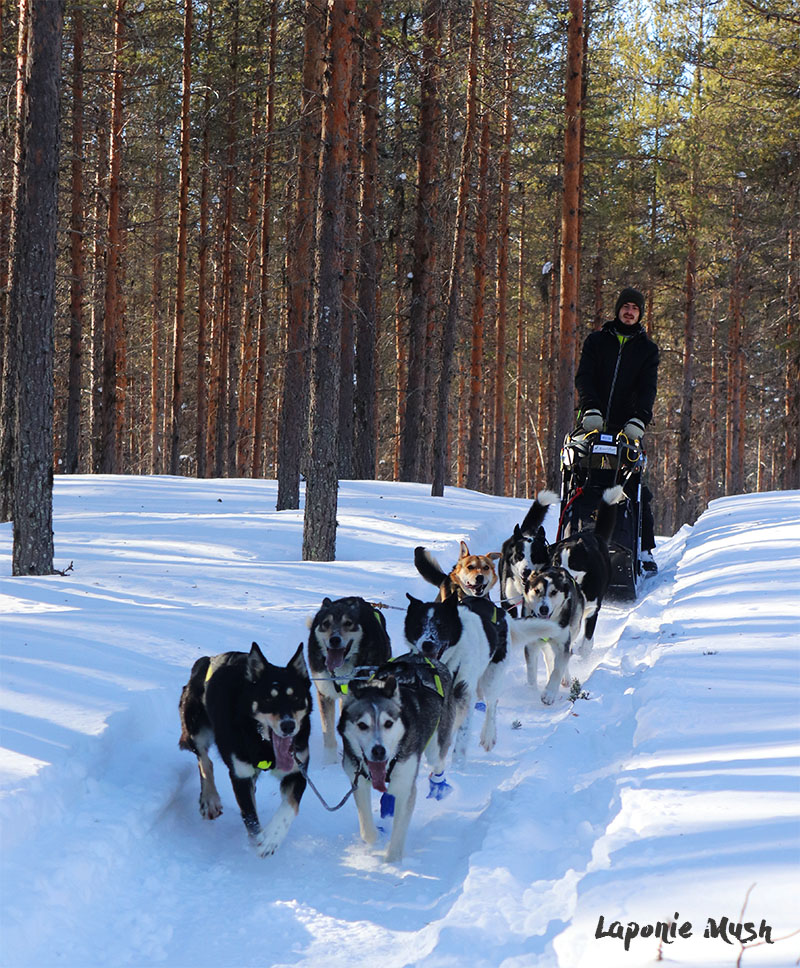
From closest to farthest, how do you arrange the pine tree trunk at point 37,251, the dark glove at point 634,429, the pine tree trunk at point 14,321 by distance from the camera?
the pine tree trunk at point 37,251 → the pine tree trunk at point 14,321 → the dark glove at point 634,429

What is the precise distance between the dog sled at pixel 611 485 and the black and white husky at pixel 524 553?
2.76ft

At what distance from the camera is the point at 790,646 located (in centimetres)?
575

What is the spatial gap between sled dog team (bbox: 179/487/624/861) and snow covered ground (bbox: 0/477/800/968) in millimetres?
234

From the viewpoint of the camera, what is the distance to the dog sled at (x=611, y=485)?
30.7 feet

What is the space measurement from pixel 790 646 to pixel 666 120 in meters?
25.5

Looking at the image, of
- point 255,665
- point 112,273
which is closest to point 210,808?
point 255,665

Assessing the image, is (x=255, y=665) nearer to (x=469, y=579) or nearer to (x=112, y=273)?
(x=469, y=579)

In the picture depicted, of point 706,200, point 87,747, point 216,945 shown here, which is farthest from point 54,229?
point 706,200

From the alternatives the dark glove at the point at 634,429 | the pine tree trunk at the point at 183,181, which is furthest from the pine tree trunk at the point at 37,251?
the pine tree trunk at the point at 183,181

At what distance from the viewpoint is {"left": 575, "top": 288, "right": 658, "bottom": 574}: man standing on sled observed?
953cm

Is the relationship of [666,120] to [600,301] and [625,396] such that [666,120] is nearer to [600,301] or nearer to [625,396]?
[600,301]

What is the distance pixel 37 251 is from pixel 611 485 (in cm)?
612

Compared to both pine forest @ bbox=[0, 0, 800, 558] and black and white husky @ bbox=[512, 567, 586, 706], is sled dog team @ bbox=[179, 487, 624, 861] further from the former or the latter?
pine forest @ bbox=[0, 0, 800, 558]

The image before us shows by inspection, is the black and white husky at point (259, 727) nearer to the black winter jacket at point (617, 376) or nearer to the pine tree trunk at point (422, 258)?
the black winter jacket at point (617, 376)
